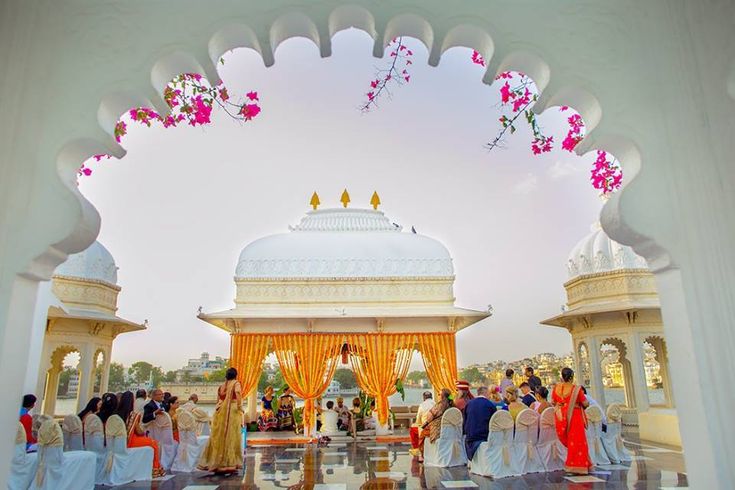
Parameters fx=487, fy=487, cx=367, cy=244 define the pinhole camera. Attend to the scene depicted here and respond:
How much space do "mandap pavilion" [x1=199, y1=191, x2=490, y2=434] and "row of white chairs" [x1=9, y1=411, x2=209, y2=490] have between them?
3.13m

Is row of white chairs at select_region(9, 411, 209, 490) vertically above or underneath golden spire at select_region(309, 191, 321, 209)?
underneath

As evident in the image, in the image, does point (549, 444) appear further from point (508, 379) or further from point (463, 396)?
point (508, 379)

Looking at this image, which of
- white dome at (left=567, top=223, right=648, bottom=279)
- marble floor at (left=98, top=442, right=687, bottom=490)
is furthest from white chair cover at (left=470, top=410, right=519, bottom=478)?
white dome at (left=567, top=223, right=648, bottom=279)

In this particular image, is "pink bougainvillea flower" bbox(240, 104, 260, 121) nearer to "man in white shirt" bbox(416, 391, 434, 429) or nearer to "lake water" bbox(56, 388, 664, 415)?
"man in white shirt" bbox(416, 391, 434, 429)

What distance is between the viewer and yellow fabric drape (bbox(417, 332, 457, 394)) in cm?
962

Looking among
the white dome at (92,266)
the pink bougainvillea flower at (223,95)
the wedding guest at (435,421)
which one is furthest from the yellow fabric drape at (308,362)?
the pink bougainvillea flower at (223,95)

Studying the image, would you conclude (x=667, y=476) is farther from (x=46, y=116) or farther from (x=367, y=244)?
(x=367, y=244)

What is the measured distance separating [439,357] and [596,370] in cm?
407

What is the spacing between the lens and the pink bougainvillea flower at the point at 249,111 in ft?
11.7

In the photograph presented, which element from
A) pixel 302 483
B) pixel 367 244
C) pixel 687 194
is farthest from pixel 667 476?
pixel 367 244

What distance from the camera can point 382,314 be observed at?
9.70 metres

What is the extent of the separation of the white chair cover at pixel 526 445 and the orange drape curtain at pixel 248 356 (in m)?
5.51

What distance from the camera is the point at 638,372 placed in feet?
34.0

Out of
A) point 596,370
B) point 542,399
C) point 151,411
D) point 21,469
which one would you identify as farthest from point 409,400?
point 21,469
